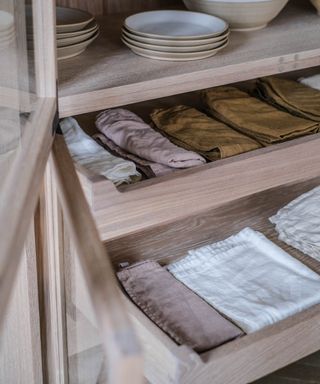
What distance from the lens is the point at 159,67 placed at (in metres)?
1.17

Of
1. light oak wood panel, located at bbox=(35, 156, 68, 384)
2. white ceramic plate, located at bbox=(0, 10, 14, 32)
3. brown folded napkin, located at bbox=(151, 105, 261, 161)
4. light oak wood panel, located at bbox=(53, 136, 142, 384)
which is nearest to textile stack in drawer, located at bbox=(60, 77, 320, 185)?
brown folded napkin, located at bbox=(151, 105, 261, 161)

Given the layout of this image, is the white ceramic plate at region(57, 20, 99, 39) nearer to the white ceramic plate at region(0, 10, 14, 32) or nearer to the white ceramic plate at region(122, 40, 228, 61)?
the white ceramic plate at region(122, 40, 228, 61)

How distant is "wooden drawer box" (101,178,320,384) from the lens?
3.21ft

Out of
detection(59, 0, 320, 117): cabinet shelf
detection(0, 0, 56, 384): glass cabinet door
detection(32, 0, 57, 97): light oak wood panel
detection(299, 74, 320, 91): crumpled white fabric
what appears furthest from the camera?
detection(299, 74, 320, 91): crumpled white fabric

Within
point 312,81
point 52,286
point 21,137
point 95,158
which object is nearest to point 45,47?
point 21,137

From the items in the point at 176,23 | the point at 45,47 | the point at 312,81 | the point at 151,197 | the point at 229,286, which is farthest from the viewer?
the point at 312,81

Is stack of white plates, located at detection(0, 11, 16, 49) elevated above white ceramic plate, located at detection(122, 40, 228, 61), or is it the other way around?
stack of white plates, located at detection(0, 11, 16, 49)

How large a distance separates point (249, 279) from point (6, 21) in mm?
665

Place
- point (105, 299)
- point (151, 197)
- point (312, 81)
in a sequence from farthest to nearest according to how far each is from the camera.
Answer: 1. point (312, 81)
2. point (151, 197)
3. point (105, 299)

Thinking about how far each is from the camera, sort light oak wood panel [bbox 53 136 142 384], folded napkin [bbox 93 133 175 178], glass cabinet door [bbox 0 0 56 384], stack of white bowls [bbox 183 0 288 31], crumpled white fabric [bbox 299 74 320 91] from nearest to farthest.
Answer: light oak wood panel [bbox 53 136 142 384] < glass cabinet door [bbox 0 0 56 384] < folded napkin [bbox 93 133 175 178] < stack of white bowls [bbox 183 0 288 31] < crumpled white fabric [bbox 299 74 320 91]

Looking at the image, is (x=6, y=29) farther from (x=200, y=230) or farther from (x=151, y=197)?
(x=200, y=230)

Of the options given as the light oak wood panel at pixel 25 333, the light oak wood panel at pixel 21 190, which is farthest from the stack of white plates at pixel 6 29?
the light oak wood panel at pixel 25 333

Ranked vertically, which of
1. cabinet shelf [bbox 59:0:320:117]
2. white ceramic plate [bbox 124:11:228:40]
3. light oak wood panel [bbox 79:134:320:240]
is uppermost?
white ceramic plate [bbox 124:11:228:40]

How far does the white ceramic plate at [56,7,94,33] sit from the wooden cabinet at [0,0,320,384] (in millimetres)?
57
